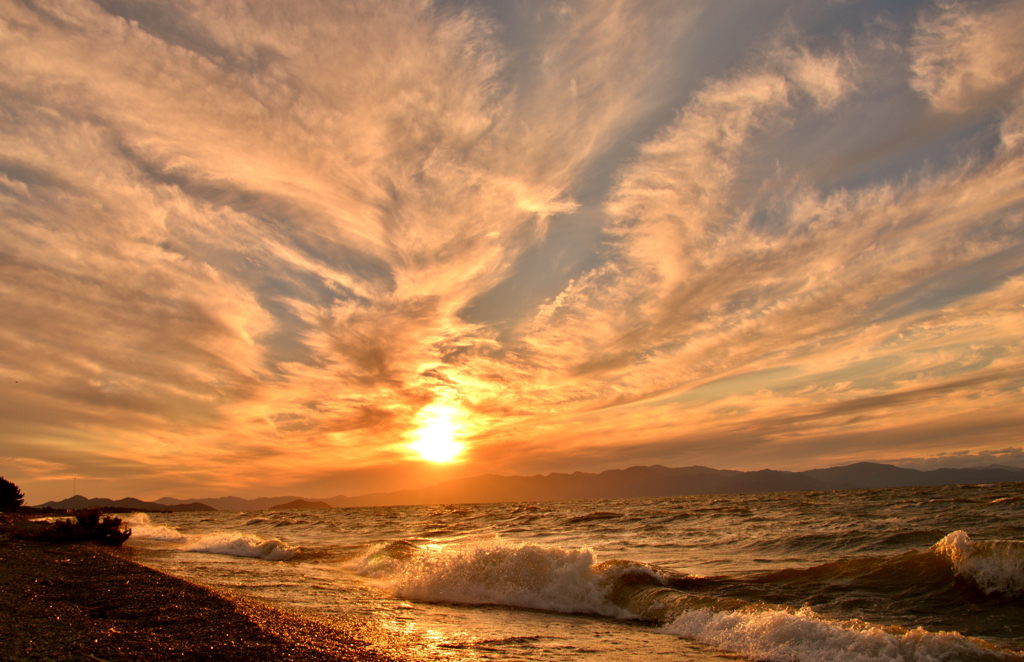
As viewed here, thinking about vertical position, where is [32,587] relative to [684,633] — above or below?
above

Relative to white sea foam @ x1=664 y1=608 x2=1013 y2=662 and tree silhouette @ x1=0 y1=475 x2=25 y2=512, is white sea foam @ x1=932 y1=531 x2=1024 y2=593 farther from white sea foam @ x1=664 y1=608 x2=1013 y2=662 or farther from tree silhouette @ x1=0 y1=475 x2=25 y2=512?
→ tree silhouette @ x1=0 y1=475 x2=25 y2=512

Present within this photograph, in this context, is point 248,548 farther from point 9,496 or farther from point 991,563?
point 9,496

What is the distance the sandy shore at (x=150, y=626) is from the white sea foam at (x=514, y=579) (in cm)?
496

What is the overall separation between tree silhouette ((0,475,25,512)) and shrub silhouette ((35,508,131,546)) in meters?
40.5

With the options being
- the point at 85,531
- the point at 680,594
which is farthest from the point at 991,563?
the point at 85,531

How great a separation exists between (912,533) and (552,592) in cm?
1533

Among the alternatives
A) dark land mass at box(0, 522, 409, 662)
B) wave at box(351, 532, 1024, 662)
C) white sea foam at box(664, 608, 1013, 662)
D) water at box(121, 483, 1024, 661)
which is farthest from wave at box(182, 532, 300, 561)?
white sea foam at box(664, 608, 1013, 662)

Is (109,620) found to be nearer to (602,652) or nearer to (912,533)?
(602,652)

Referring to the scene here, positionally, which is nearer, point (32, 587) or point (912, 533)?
point (32, 587)

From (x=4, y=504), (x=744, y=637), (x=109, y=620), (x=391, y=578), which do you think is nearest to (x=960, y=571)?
(x=744, y=637)

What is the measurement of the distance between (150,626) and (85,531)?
17.4 m

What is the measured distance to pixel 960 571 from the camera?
36.9 feet

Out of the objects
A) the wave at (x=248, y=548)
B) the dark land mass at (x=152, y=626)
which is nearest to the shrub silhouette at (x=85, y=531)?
the wave at (x=248, y=548)

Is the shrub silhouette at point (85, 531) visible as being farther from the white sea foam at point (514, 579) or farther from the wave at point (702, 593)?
the white sea foam at point (514, 579)
